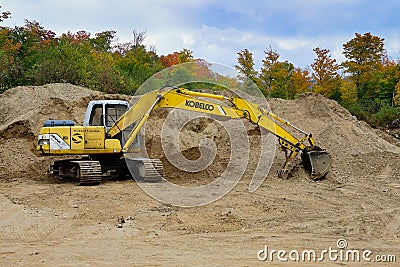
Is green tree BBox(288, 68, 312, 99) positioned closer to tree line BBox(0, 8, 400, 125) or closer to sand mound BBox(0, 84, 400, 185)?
tree line BBox(0, 8, 400, 125)

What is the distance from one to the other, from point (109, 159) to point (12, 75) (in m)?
13.0

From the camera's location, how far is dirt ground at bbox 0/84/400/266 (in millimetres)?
6305

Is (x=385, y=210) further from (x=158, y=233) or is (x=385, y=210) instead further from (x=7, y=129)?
(x=7, y=129)

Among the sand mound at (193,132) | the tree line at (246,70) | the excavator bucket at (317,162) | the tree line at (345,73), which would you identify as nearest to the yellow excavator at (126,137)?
the excavator bucket at (317,162)

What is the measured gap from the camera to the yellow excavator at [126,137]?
12.4 metres

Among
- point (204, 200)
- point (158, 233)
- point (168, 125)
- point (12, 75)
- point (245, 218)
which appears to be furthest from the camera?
point (12, 75)

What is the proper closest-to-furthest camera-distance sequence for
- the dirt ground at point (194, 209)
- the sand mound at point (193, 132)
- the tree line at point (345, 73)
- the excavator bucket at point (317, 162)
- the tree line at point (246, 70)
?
the dirt ground at point (194, 209) → the excavator bucket at point (317, 162) → the sand mound at point (193, 132) → the tree line at point (246, 70) → the tree line at point (345, 73)

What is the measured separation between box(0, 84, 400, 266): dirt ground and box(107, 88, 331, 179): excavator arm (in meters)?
0.46

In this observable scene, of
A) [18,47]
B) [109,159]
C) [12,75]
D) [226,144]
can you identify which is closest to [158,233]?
[109,159]

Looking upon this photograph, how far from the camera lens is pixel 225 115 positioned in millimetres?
12719

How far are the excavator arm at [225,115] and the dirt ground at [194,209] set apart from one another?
46 cm

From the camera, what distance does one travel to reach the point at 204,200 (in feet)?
34.1

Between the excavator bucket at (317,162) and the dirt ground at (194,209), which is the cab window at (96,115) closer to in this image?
the dirt ground at (194,209)

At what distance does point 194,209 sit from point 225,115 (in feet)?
13.1
